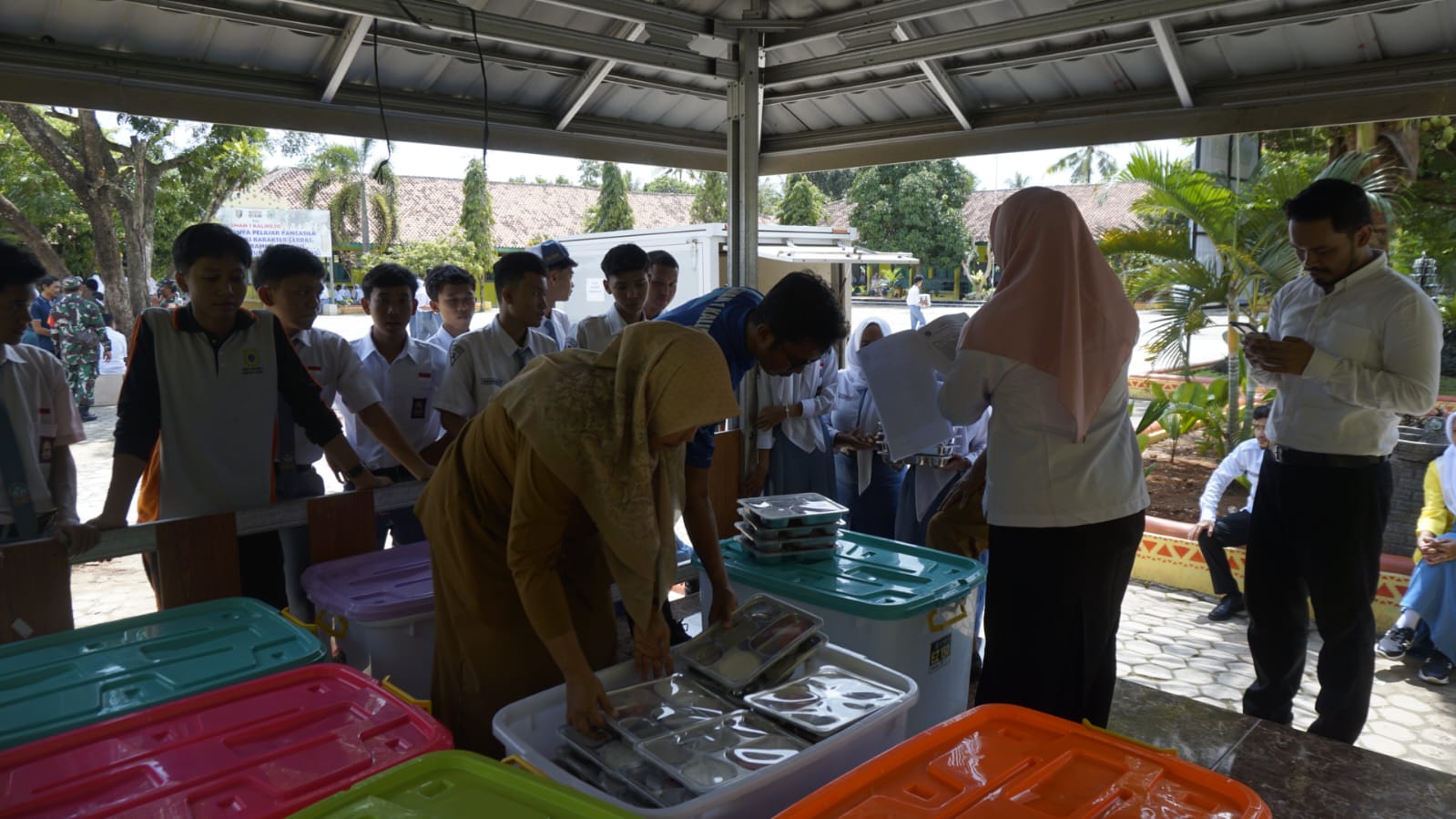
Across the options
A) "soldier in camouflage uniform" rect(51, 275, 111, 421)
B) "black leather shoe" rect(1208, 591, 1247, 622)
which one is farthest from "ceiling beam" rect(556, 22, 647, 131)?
"soldier in camouflage uniform" rect(51, 275, 111, 421)

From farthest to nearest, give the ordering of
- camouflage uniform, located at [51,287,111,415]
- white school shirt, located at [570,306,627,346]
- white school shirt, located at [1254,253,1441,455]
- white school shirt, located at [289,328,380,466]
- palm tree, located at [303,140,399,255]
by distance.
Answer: palm tree, located at [303,140,399,255]
camouflage uniform, located at [51,287,111,415]
white school shirt, located at [570,306,627,346]
white school shirt, located at [289,328,380,466]
white school shirt, located at [1254,253,1441,455]

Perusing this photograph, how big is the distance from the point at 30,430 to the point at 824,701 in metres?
2.32

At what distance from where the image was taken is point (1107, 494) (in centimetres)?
206

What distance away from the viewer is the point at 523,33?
A: 117 inches

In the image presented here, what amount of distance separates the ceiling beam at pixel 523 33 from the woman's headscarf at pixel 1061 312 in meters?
1.79

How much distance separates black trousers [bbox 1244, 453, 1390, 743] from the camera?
2.57 meters

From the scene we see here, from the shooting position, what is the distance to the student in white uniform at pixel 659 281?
4.16 m

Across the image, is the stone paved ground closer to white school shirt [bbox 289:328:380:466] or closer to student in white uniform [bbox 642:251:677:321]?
student in white uniform [bbox 642:251:677:321]

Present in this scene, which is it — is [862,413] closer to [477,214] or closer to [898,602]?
[898,602]

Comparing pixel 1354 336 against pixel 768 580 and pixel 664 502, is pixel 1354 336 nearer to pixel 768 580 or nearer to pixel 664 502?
pixel 768 580

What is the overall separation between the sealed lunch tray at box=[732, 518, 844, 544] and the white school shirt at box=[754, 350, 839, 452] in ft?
5.19

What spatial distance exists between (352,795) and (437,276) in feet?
12.0

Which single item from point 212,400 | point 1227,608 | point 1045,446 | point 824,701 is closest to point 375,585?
point 212,400

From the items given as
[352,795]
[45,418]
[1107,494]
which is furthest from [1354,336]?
[45,418]
